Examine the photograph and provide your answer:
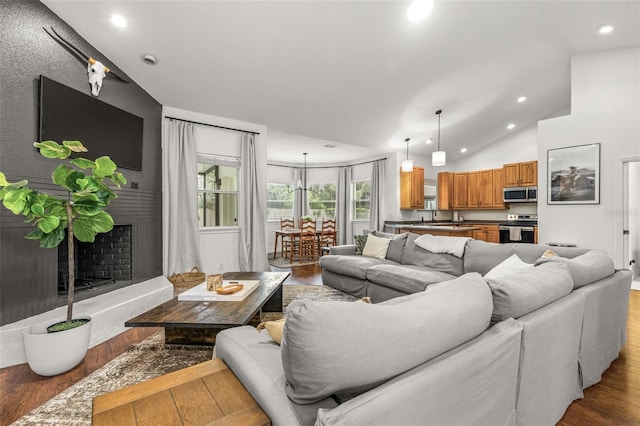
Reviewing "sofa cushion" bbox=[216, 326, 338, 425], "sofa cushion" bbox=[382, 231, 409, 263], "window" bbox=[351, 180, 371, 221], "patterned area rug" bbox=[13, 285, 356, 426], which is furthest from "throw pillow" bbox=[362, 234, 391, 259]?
"window" bbox=[351, 180, 371, 221]

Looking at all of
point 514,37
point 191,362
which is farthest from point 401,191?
point 191,362

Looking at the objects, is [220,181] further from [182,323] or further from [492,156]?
[492,156]

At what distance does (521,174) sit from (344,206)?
→ 14.1 ft

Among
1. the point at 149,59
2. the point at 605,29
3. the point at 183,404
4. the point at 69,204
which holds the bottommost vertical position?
the point at 183,404

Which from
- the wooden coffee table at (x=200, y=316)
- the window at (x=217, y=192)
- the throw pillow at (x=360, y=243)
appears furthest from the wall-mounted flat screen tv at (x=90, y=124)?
the throw pillow at (x=360, y=243)

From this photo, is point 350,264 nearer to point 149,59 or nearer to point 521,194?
point 149,59

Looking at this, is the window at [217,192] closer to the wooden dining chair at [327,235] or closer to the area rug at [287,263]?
the area rug at [287,263]

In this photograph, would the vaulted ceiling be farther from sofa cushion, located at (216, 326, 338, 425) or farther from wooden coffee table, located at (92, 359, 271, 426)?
wooden coffee table, located at (92, 359, 271, 426)

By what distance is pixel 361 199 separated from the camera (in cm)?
825

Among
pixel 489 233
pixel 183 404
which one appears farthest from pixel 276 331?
pixel 489 233

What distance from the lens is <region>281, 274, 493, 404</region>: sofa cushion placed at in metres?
0.79

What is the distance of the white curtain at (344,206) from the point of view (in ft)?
27.2

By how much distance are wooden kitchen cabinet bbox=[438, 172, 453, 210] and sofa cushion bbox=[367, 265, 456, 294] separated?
4.91 m

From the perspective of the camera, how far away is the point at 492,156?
24.5ft
